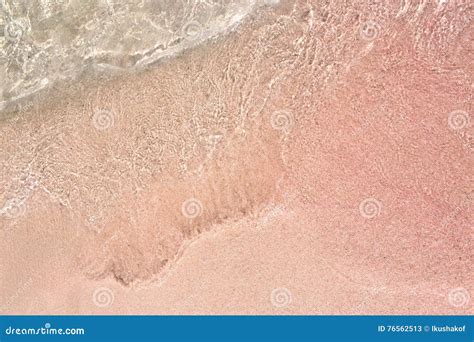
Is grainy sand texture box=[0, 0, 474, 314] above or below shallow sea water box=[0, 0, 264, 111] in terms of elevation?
below

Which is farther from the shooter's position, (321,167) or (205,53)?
(205,53)

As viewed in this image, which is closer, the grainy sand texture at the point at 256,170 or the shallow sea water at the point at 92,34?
the grainy sand texture at the point at 256,170

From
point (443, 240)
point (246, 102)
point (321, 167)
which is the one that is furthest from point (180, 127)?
point (443, 240)

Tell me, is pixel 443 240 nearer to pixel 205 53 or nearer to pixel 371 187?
pixel 371 187

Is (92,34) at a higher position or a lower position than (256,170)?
higher

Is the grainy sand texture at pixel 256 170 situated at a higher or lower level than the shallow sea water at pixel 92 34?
lower

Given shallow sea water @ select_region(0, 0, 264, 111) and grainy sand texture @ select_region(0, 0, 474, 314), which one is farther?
shallow sea water @ select_region(0, 0, 264, 111)

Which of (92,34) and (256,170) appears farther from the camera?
(92,34)

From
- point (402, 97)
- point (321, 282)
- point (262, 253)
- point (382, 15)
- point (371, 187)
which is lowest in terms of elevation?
point (321, 282)
